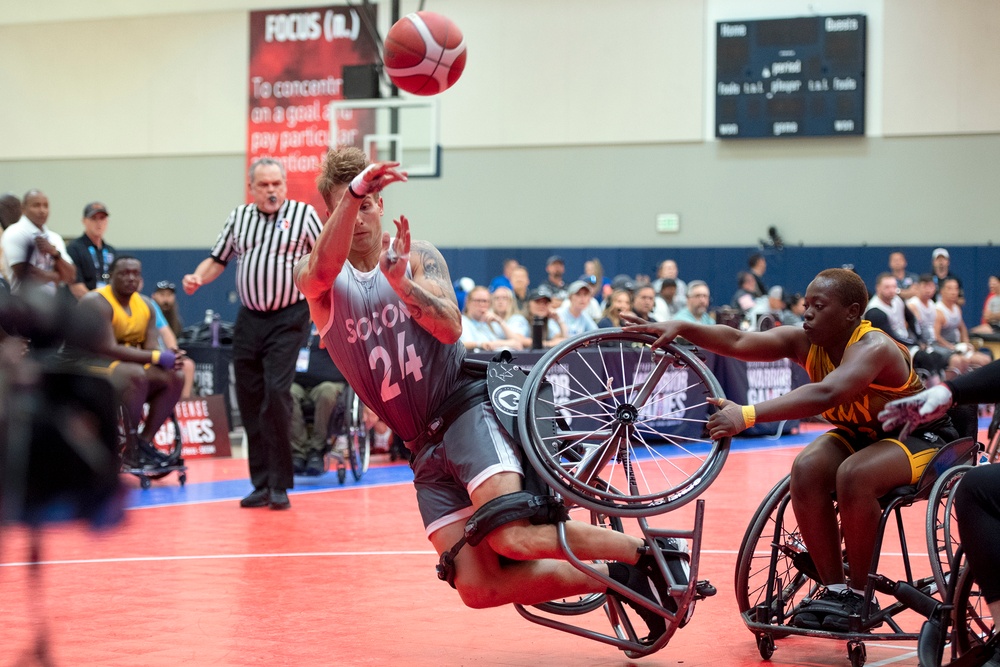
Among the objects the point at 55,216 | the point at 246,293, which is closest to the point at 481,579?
the point at 246,293

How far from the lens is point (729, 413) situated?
11.8ft

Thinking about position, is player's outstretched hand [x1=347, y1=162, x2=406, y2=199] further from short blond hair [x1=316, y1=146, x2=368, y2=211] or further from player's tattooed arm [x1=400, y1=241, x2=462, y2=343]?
short blond hair [x1=316, y1=146, x2=368, y2=211]

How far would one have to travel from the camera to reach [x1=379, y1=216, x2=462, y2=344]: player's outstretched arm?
3475 mm

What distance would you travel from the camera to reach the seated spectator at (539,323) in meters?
10.7

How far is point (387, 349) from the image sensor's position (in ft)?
12.6

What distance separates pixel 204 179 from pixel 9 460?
66.0 feet

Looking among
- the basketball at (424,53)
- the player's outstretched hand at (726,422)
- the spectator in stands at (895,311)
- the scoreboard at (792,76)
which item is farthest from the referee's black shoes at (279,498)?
the scoreboard at (792,76)

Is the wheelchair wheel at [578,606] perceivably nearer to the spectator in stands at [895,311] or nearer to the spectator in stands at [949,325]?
the spectator in stands at [895,311]

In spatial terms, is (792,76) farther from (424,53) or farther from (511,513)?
(511,513)

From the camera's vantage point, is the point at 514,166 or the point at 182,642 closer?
the point at 182,642

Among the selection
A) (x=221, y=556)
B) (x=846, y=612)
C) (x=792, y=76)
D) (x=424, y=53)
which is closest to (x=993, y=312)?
(x=792, y=76)

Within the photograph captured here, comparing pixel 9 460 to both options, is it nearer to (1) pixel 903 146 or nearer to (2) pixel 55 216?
(1) pixel 903 146

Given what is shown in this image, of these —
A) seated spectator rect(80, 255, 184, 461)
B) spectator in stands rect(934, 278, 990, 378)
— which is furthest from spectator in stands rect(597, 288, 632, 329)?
spectator in stands rect(934, 278, 990, 378)

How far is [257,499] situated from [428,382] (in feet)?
12.7
